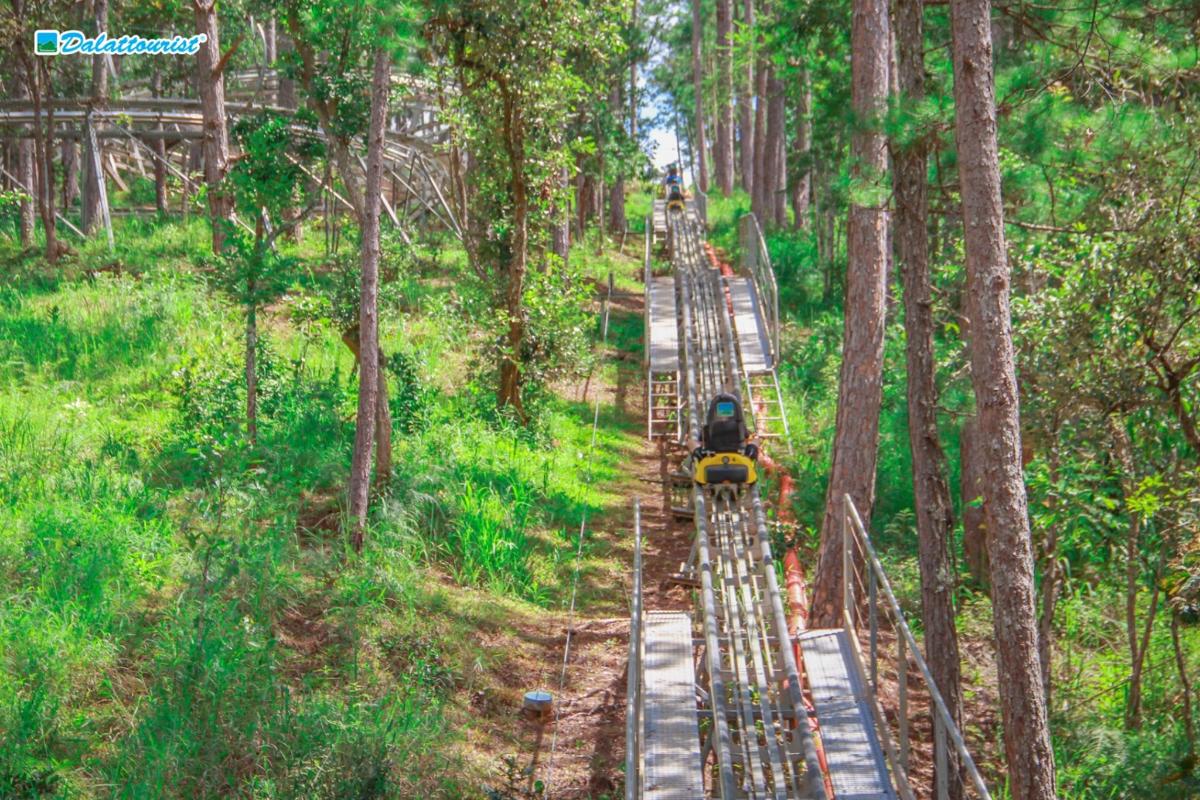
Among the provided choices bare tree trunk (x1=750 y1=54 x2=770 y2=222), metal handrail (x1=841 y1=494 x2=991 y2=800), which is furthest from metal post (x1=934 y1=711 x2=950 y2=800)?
bare tree trunk (x1=750 y1=54 x2=770 y2=222)

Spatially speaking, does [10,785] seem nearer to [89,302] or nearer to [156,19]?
[89,302]

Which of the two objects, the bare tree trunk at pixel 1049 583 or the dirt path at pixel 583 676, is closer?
the dirt path at pixel 583 676

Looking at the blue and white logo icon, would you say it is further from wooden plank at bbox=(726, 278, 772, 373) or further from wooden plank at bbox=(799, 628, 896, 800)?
wooden plank at bbox=(799, 628, 896, 800)

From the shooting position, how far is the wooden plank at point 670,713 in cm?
728

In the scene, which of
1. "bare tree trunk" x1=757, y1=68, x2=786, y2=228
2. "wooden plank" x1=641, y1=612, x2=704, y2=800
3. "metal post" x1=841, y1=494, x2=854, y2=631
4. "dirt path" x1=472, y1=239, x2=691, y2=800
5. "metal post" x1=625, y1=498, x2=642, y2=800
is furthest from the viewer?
"bare tree trunk" x1=757, y1=68, x2=786, y2=228

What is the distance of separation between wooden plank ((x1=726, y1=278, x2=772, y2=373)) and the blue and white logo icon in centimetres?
1329

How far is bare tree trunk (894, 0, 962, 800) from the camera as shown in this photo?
898 centimetres

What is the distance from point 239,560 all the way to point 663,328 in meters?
12.7

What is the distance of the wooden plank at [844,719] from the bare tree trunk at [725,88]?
27.0 meters

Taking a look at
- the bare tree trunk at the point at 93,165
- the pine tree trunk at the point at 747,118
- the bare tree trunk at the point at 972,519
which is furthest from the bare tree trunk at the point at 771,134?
the bare tree trunk at the point at 972,519

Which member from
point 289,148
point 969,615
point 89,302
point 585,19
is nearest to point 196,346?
point 89,302

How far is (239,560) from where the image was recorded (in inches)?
377

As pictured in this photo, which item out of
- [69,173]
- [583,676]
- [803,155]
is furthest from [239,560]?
[69,173]

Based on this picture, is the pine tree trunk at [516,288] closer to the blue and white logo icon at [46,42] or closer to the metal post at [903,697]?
the metal post at [903,697]
